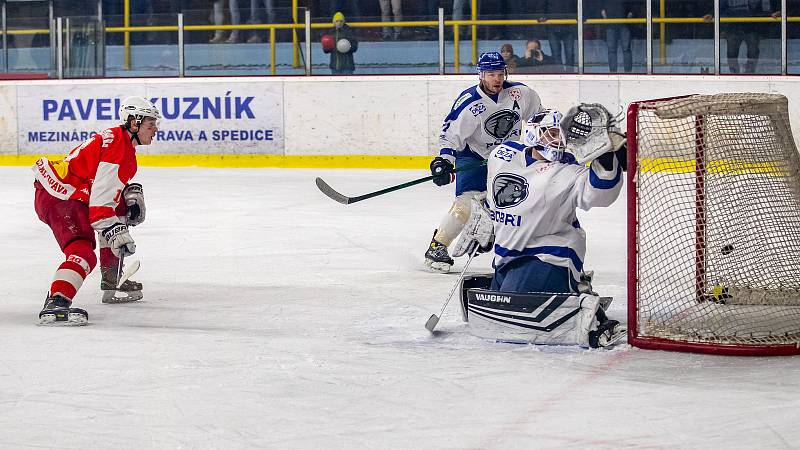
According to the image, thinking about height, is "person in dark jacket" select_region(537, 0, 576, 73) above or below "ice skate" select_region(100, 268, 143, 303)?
above

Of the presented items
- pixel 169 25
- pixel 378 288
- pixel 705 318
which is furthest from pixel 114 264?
pixel 169 25

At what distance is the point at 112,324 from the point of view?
4.87 metres

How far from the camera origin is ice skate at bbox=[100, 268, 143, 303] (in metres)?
5.33

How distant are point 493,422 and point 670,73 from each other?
25.2 feet

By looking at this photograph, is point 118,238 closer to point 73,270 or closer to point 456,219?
point 73,270

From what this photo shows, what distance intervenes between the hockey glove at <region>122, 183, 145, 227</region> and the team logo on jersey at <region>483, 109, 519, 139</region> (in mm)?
1938

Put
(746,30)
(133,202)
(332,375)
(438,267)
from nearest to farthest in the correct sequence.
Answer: (332,375), (133,202), (438,267), (746,30)

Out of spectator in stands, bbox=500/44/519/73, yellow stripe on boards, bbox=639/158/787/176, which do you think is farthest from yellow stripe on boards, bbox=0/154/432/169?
yellow stripe on boards, bbox=639/158/787/176

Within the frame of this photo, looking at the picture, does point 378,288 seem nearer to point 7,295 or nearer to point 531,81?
point 7,295

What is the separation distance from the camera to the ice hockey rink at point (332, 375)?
3.24 m

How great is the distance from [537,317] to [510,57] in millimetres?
7057

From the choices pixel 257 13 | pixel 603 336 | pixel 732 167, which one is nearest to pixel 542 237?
pixel 603 336

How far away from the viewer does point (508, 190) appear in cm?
453

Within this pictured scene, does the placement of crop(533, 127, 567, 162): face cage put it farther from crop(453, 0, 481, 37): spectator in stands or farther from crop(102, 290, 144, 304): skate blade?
crop(453, 0, 481, 37): spectator in stands
